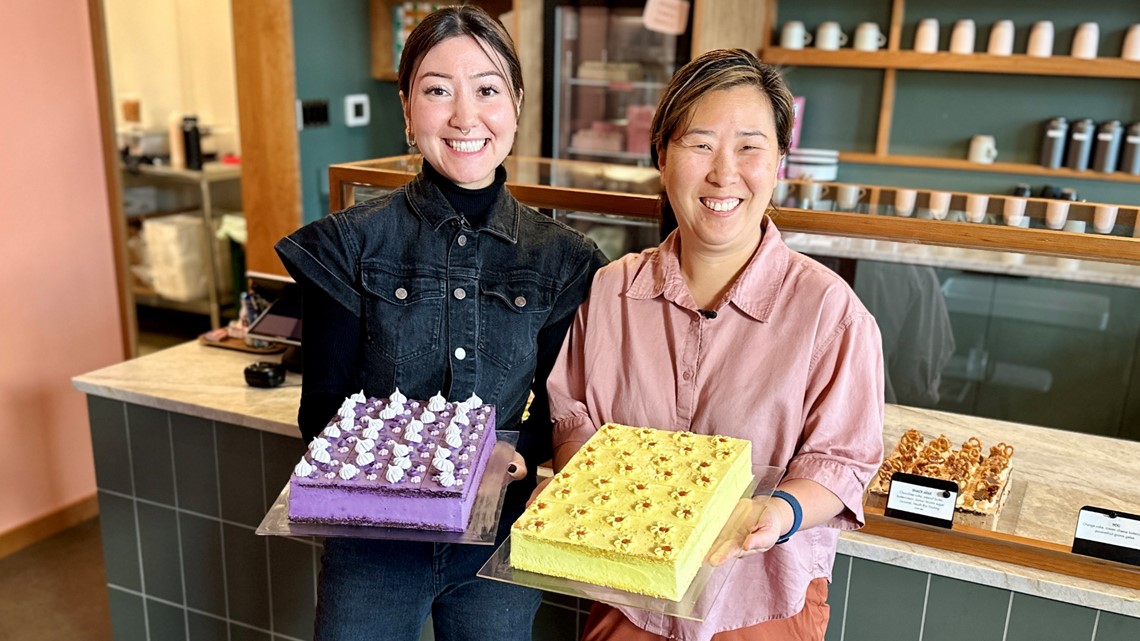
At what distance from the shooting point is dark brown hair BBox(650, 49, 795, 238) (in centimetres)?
127

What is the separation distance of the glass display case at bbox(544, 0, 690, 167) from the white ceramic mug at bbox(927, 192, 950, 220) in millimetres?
2480

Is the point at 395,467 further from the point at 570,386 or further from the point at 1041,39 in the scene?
the point at 1041,39

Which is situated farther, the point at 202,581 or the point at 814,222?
the point at 202,581

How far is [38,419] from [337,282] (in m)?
2.33

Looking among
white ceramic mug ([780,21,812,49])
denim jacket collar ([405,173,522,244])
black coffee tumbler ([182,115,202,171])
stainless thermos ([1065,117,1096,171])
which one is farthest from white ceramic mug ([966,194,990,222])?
black coffee tumbler ([182,115,202,171])

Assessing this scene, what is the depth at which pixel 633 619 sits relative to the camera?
1.36 meters

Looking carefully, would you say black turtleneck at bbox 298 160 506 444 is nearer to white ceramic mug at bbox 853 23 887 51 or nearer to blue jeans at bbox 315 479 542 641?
blue jeans at bbox 315 479 542 641

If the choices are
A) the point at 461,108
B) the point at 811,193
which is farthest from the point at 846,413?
the point at 811,193

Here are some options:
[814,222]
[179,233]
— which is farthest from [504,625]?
[179,233]

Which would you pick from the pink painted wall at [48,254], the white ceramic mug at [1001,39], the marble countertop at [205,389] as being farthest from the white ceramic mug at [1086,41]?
the pink painted wall at [48,254]

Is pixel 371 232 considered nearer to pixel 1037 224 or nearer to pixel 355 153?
pixel 1037 224

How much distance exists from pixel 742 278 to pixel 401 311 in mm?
496

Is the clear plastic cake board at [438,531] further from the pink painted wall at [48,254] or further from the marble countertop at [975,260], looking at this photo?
the pink painted wall at [48,254]

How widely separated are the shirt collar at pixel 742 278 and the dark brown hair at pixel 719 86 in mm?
140
